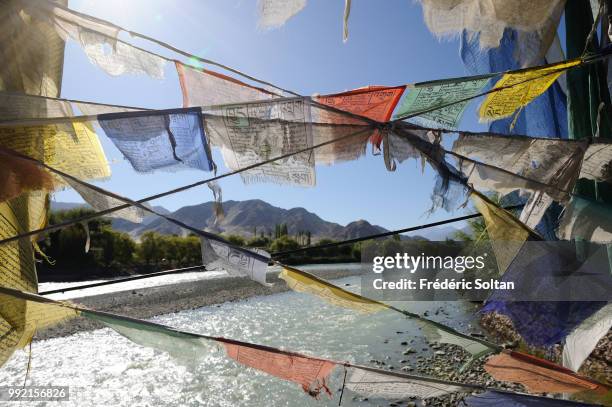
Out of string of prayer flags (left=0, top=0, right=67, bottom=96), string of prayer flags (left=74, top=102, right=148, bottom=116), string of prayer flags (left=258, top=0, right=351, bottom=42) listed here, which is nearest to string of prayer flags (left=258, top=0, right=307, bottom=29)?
string of prayer flags (left=258, top=0, right=351, bottom=42)

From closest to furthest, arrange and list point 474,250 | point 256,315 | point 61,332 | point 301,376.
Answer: point 301,376 → point 474,250 → point 61,332 → point 256,315

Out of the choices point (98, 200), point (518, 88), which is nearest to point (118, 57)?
point (98, 200)

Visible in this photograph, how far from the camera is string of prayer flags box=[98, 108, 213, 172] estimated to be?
2.40 metres

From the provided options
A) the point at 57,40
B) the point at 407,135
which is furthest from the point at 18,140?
the point at 407,135

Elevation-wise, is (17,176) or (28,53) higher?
(28,53)

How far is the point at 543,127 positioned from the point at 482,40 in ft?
6.08

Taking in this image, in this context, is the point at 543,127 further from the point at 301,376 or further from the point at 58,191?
the point at 58,191

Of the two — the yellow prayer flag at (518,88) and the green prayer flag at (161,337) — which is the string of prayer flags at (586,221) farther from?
the green prayer flag at (161,337)

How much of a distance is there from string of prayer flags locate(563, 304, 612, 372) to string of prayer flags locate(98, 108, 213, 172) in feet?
9.62

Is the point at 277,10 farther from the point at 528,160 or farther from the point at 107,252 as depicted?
the point at 107,252

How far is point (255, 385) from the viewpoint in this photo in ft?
35.9

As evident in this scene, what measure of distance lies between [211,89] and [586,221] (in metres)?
3.12

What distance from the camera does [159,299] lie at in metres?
27.6

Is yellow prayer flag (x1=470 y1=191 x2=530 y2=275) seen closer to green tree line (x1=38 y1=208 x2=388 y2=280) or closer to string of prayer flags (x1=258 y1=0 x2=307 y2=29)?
string of prayer flags (x1=258 y1=0 x2=307 y2=29)
